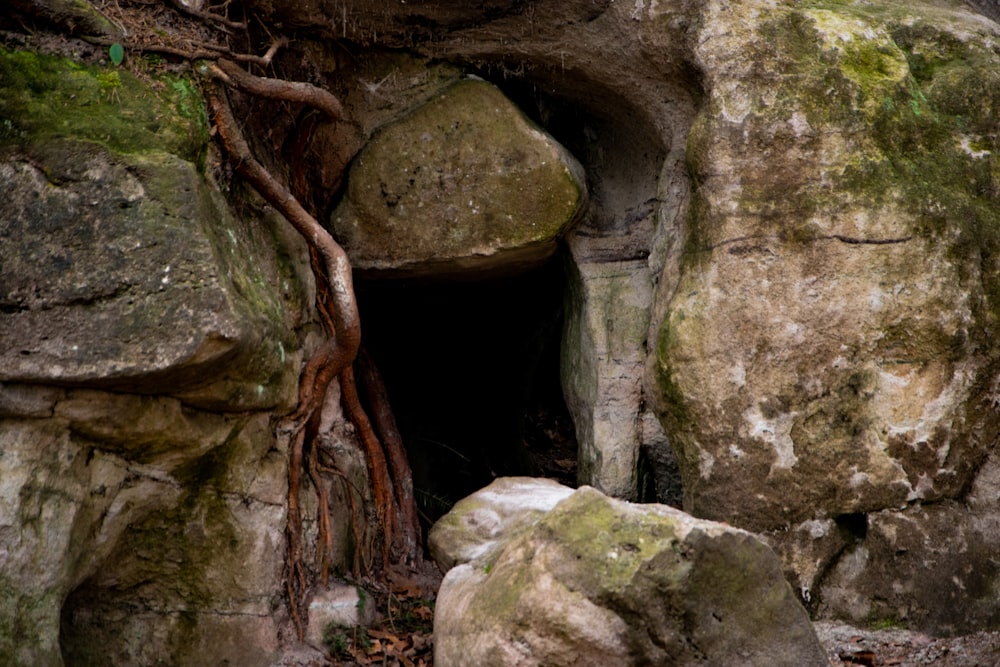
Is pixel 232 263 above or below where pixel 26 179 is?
below

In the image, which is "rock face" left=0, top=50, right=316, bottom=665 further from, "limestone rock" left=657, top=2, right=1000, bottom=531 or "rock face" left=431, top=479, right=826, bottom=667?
"limestone rock" left=657, top=2, right=1000, bottom=531

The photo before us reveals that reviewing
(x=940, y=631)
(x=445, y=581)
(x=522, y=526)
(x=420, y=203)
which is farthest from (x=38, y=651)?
(x=940, y=631)

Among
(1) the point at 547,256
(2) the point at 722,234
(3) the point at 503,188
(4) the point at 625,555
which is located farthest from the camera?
(1) the point at 547,256

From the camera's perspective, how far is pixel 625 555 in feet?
10.1

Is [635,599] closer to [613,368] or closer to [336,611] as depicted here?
[336,611]

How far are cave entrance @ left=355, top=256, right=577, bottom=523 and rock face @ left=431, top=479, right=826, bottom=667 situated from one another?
9.01ft

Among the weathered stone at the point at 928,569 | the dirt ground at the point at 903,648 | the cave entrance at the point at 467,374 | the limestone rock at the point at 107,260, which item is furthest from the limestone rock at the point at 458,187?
the dirt ground at the point at 903,648

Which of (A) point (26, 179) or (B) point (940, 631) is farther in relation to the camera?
(B) point (940, 631)

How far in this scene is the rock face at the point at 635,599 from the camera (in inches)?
120

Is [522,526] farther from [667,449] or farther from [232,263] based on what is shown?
[232,263]

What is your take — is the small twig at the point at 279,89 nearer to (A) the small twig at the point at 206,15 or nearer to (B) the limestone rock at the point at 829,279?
(A) the small twig at the point at 206,15

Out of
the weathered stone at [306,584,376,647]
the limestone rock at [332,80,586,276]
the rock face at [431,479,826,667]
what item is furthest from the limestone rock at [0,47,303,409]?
the limestone rock at [332,80,586,276]

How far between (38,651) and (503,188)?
2715 mm

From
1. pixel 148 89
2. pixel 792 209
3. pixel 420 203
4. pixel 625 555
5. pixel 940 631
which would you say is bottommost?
pixel 940 631
